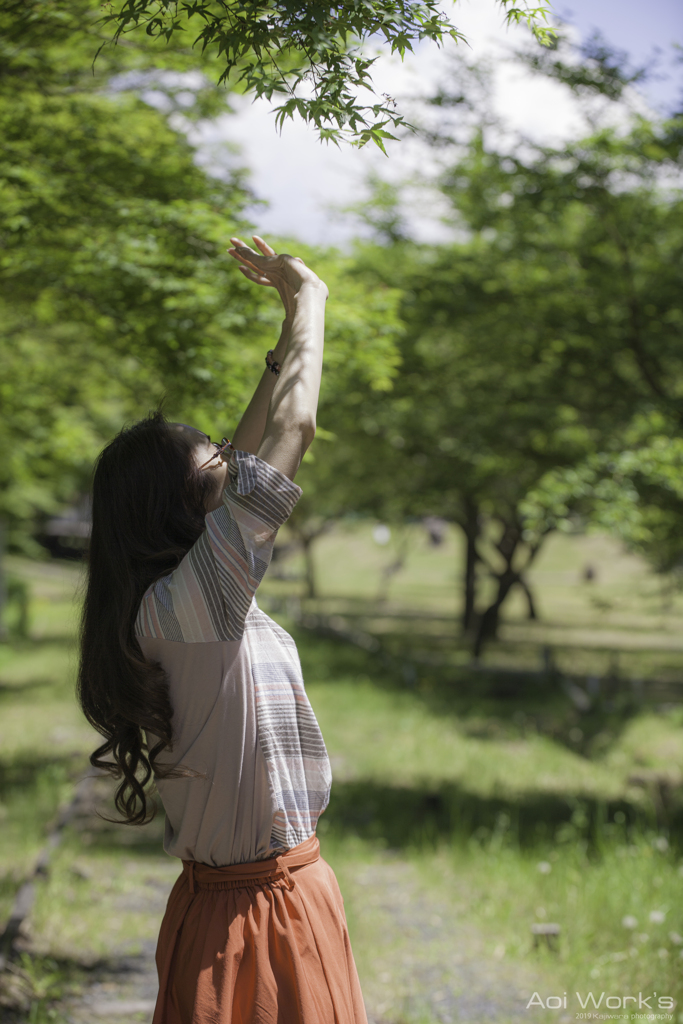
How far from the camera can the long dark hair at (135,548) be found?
1.68m

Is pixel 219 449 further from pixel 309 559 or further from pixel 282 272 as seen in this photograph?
pixel 309 559

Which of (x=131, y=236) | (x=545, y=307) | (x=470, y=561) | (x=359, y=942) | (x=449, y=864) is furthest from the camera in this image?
A: (x=470, y=561)

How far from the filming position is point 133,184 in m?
4.78

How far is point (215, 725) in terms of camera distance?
1685 millimetres

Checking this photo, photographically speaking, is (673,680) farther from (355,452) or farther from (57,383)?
(57,383)

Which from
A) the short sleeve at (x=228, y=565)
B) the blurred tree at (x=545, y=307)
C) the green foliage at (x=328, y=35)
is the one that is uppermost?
the blurred tree at (x=545, y=307)

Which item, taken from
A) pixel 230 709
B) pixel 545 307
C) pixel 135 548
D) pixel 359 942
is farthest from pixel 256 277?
pixel 545 307

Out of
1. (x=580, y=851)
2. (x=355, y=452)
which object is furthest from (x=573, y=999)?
(x=355, y=452)

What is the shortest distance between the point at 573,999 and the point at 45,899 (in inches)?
116

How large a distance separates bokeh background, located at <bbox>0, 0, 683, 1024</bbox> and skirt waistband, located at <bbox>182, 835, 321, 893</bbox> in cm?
71

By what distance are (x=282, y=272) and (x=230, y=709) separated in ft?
3.21

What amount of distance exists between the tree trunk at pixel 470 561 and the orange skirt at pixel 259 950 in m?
18.7

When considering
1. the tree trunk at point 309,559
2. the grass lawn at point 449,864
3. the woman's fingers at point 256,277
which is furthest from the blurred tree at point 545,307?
the tree trunk at point 309,559

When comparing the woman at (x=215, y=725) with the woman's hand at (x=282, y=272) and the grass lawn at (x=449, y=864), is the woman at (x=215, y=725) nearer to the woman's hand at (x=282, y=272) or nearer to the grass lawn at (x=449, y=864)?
the woman's hand at (x=282, y=272)
